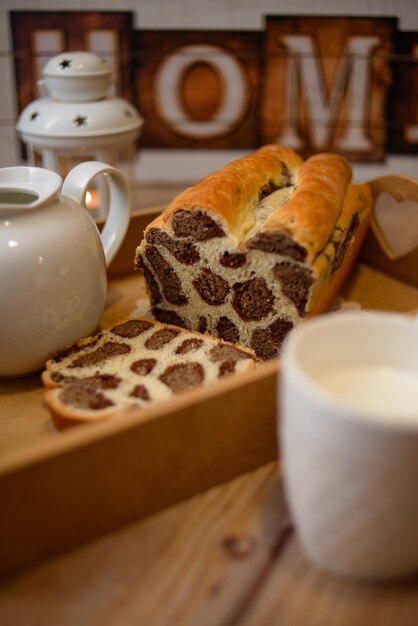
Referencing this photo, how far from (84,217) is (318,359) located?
0.67 meters

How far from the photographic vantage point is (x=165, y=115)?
2.58 meters

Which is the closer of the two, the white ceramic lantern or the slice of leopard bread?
the slice of leopard bread

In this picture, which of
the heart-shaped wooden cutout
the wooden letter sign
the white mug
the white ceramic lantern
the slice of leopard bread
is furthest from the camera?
the wooden letter sign

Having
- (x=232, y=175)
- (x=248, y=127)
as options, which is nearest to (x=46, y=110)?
(x=232, y=175)

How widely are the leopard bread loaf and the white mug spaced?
1.46ft

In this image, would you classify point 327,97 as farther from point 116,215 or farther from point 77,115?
point 116,215

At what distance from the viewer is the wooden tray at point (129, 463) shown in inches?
31.0

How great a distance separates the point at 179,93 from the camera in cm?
256

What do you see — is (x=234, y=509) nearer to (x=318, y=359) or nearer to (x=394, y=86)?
(x=318, y=359)

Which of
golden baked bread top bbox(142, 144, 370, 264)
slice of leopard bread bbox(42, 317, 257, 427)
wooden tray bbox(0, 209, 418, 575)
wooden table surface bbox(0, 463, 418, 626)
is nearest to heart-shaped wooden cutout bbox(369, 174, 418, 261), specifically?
golden baked bread top bbox(142, 144, 370, 264)

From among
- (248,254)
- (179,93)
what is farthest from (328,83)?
(248,254)

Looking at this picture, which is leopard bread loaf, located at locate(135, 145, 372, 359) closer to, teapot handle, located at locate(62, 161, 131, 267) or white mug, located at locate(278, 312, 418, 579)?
teapot handle, located at locate(62, 161, 131, 267)

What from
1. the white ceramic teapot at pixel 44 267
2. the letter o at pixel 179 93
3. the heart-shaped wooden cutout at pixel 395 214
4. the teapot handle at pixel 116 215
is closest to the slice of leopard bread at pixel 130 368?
the white ceramic teapot at pixel 44 267

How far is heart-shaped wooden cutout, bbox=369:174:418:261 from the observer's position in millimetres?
1724
